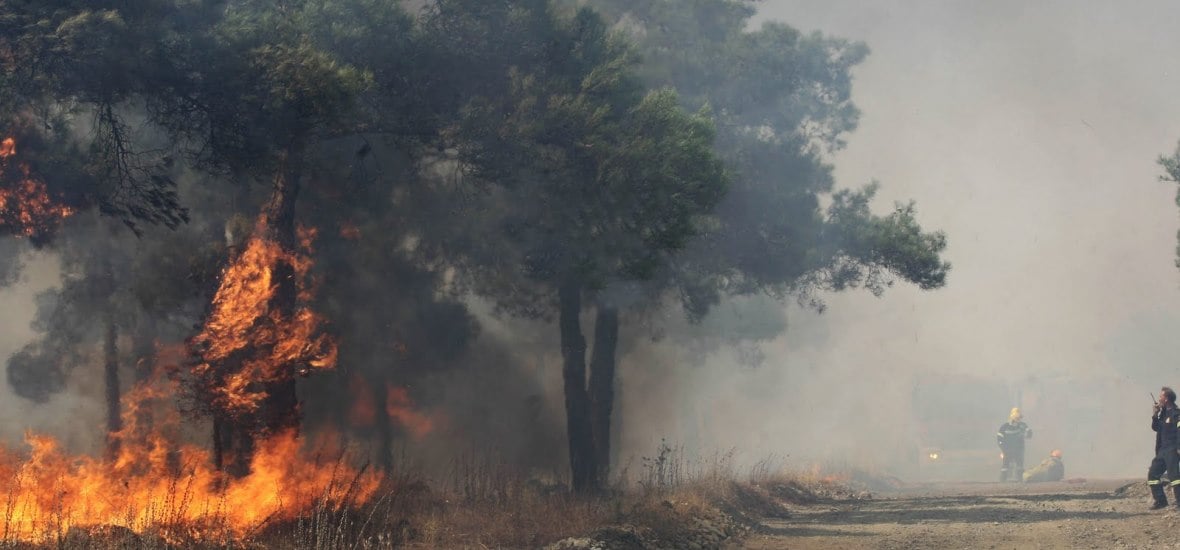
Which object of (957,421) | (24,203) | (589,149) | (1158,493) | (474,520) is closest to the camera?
(474,520)

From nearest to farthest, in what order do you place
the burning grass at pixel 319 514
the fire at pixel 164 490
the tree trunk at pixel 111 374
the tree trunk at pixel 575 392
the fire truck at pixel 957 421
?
the burning grass at pixel 319 514
the fire at pixel 164 490
the tree trunk at pixel 575 392
the tree trunk at pixel 111 374
the fire truck at pixel 957 421

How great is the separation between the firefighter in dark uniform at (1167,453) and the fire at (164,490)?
46.4ft

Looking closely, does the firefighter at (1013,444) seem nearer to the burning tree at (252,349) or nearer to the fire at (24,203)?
the burning tree at (252,349)

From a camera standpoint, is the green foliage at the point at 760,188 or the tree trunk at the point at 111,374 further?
the tree trunk at the point at 111,374

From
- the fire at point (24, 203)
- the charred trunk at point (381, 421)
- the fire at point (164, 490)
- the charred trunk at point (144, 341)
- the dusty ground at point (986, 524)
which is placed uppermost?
the fire at point (24, 203)

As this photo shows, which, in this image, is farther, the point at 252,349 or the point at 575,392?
the point at 575,392

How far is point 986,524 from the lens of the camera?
1880 centimetres

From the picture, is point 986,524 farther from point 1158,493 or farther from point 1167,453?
point 1167,453

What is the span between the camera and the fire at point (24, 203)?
53.9 ft

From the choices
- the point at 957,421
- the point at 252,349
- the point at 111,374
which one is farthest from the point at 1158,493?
the point at 957,421


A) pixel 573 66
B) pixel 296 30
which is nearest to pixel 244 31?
pixel 296 30

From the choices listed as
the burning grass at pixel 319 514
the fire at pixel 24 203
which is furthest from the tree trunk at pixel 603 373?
the fire at pixel 24 203

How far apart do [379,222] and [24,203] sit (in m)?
8.79

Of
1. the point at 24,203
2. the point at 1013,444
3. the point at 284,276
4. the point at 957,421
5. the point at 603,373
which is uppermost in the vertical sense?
the point at 24,203
